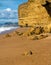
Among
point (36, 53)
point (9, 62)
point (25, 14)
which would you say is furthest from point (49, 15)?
point (9, 62)

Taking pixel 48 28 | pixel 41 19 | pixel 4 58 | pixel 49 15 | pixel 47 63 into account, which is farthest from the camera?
pixel 41 19

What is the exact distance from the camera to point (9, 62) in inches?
198

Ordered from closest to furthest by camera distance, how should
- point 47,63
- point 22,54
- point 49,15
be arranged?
point 47,63 → point 22,54 → point 49,15

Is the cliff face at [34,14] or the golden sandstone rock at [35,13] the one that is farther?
the cliff face at [34,14]

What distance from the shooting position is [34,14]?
59.7 feet

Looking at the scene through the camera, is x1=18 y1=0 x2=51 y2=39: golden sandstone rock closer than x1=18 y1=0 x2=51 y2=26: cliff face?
Yes

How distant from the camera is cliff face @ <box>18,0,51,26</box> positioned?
16500mm

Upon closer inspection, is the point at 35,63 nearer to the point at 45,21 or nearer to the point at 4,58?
the point at 4,58

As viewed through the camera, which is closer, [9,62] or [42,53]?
[9,62]

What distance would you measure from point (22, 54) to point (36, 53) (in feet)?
1.25

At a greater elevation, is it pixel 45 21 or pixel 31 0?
pixel 31 0

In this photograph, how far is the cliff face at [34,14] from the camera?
54.1 feet

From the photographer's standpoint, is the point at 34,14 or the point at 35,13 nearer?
the point at 35,13

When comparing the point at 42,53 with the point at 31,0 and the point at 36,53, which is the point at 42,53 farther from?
the point at 31,0
